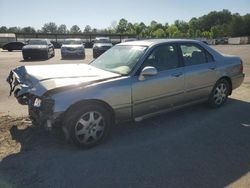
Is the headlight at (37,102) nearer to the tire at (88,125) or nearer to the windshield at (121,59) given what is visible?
the tire at (88,125)

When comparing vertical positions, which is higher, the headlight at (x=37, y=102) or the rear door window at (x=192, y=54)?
the rear door window at (x=192, y=54)

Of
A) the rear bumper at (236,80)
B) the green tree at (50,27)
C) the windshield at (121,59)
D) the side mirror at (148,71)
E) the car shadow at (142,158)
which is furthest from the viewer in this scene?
the green tree at (50,27)

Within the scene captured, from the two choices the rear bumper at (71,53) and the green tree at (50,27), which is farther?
the green tree at (50,27)

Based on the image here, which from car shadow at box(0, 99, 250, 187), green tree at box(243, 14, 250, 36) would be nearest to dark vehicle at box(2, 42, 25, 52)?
car shadow at box(0, 99, 250, 187)

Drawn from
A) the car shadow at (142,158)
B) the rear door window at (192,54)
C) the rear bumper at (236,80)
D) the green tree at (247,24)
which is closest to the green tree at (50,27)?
the green tree at (247,24)

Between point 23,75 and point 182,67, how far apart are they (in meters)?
2.92

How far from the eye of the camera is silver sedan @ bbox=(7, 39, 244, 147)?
14.4 feet

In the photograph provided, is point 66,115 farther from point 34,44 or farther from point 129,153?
point 34,44

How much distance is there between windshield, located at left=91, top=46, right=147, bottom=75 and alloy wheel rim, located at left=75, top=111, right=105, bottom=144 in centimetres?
91

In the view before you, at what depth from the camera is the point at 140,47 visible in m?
5.51

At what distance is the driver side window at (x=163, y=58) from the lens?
Answer: 5.29m

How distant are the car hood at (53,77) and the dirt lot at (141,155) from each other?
889 millimetres

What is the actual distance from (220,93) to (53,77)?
3769 mm

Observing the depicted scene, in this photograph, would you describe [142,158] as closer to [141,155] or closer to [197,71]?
[141,155]
